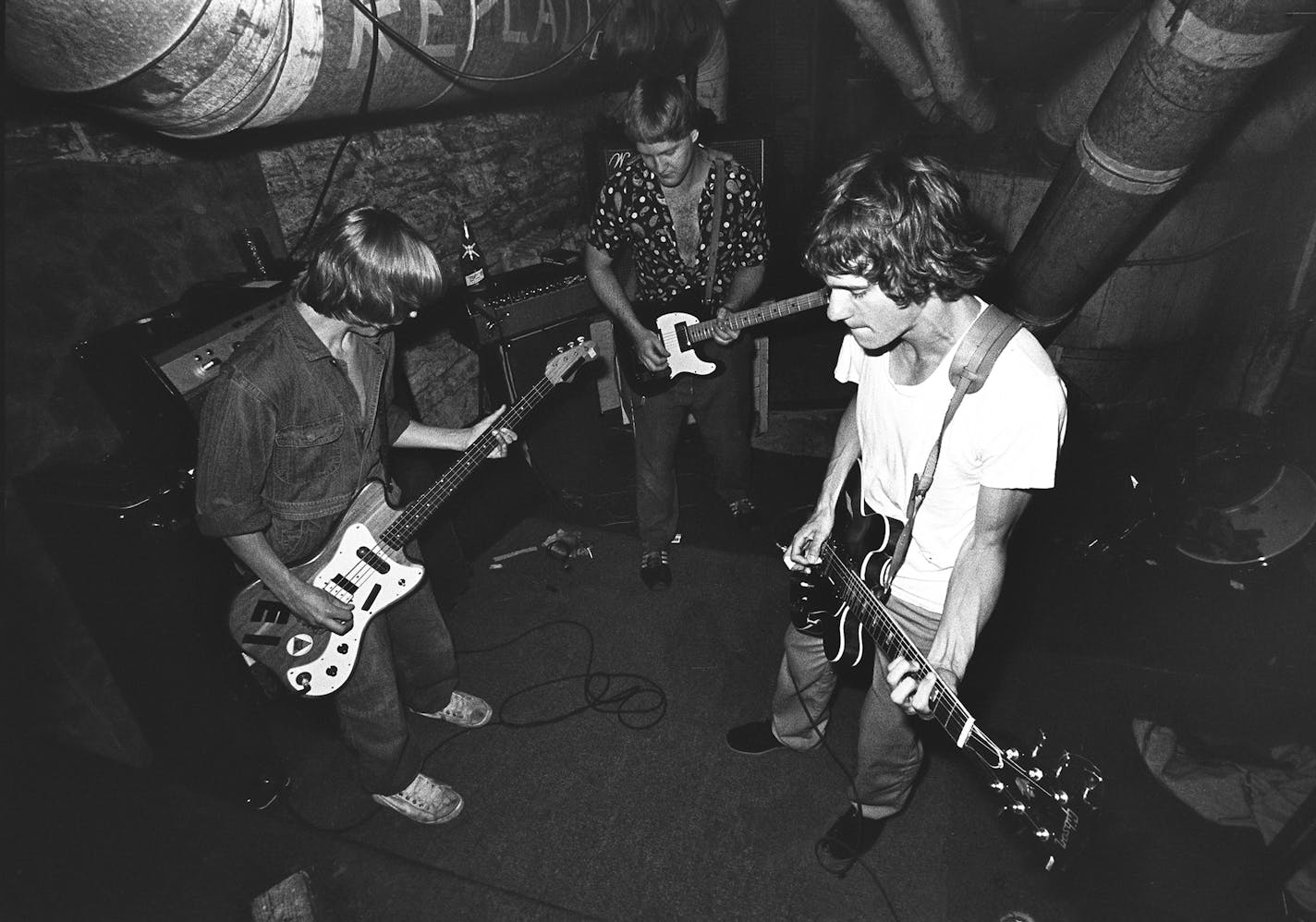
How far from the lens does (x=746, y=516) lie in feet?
13.7

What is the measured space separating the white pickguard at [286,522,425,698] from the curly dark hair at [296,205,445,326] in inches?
30.9

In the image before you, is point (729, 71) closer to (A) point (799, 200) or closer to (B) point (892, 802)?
(A) point (799, 200)

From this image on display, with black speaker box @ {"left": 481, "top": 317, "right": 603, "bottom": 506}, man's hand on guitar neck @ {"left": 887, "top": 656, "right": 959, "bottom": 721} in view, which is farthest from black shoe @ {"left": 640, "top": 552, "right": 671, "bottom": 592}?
man's hand on guitar neck @ {"left": 887, "top": 656, "right": 959, "bottom": 721}

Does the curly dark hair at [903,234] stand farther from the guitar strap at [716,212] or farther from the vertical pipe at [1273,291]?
the vertical pipe at [1273,291]

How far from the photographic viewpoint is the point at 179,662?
8.16ft

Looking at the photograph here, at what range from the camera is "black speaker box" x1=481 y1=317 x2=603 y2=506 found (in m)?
3.99

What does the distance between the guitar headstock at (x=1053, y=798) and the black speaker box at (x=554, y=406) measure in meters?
3.01

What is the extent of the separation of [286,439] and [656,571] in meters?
2.17

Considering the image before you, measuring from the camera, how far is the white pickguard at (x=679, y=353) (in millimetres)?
3488

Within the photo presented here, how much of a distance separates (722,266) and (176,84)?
90.5 inches

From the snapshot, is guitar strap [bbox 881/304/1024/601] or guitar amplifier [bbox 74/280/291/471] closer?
guitar strap [bbox 881/304/1024/601]

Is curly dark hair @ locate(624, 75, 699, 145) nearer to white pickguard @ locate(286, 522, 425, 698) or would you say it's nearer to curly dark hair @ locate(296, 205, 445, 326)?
curly dark hair @ locate(296, 205, 445, 326)

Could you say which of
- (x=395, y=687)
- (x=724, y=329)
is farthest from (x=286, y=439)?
(x=724, y=329)

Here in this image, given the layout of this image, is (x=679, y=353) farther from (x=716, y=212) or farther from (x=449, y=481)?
(x=449, y=481)
